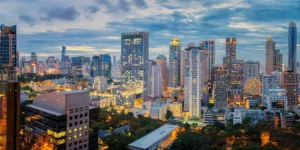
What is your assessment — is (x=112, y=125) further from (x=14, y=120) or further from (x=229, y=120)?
(x=14, y=120)

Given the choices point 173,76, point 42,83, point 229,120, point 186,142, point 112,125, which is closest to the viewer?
point 186,142

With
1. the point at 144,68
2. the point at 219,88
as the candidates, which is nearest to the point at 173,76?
the point at 144,68

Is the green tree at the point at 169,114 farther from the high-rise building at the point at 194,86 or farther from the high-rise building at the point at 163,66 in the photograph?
the high-rise building at the point at 163,66

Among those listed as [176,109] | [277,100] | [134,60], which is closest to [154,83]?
[134,60]

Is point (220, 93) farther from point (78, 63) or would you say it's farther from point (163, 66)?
point (78, 63)

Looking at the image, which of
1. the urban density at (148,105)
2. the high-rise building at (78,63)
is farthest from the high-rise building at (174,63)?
the high-rise building at (78,63)

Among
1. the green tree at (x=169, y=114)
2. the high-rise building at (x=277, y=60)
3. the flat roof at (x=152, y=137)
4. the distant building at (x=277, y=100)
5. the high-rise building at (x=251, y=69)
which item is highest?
the high-rise building at (x=277, y=60)
